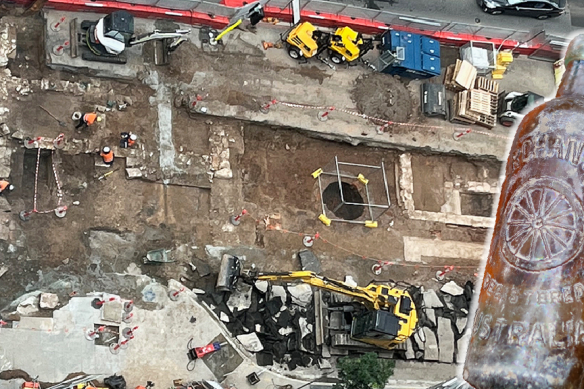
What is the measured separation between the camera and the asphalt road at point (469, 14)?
2711 cm

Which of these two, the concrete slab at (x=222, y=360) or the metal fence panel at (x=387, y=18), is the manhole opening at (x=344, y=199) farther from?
the concrete slab at (x=222, y=360)

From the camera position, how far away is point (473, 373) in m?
12.1

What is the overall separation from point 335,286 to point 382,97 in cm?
675

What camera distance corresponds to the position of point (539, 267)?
1190 cm

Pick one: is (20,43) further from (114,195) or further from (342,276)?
(342,276)

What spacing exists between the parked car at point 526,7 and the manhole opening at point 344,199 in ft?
25.3

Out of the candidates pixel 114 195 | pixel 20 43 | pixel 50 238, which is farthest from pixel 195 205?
pixel 20 43

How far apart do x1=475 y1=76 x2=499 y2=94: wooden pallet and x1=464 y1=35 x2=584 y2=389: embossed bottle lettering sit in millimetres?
14268

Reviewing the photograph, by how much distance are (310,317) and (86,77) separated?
9033mm

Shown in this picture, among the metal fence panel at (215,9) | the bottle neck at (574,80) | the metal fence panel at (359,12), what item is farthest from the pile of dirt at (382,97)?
the bottle neck at (574,80)

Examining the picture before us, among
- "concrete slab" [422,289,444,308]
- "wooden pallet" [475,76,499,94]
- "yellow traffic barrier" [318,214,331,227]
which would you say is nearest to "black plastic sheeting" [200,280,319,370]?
"yellow traffic barrier" [318,214,331,227]

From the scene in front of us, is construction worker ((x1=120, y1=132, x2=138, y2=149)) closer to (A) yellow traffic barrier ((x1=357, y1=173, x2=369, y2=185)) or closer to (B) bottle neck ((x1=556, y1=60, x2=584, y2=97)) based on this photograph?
(A) yellow traffic barrier ((x1=357, y1=173, x2=369, y2=185))

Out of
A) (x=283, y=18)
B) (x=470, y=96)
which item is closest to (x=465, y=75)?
(x=470, y=96)

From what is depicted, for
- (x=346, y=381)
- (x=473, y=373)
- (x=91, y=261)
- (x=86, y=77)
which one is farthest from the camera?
(x=86, y=77)
